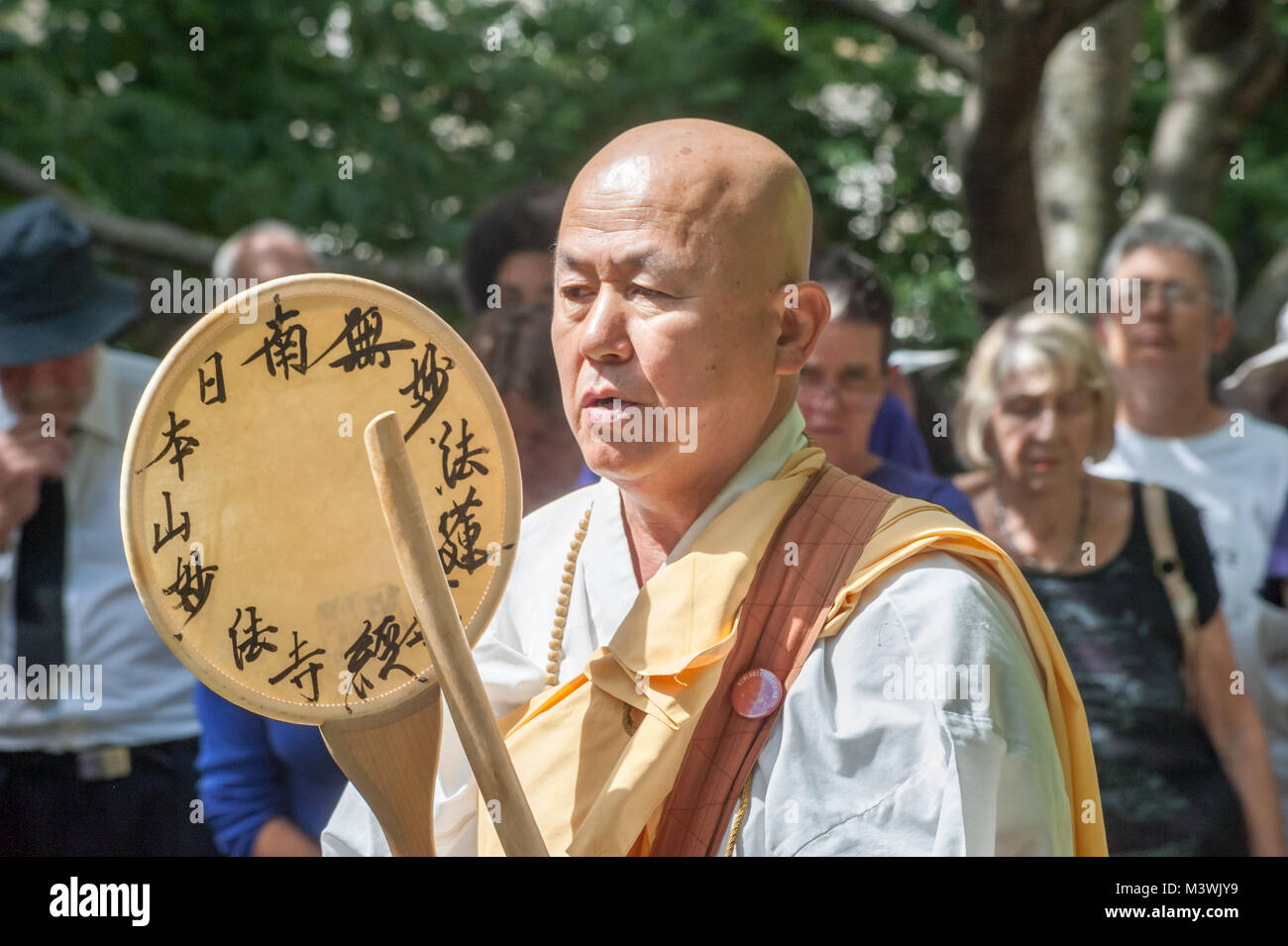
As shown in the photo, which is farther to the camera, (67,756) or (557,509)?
(67,756)

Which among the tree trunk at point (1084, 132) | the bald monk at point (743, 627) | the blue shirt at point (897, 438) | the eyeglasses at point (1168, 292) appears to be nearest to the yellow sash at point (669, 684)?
the bald monk at point (743, 627)

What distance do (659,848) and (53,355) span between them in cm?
237

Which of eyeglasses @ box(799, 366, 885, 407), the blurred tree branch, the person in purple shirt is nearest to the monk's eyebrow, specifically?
the person in purple shirt

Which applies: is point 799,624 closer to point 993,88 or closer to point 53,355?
point 53,355

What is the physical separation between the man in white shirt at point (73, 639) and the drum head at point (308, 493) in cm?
170

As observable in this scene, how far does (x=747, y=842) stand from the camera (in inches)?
69.7

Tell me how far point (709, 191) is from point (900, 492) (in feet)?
4.21

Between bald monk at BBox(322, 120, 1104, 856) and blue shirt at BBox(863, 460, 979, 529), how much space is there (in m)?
1.07

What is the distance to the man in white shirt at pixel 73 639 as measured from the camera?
3.42 m

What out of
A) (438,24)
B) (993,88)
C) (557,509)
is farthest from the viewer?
Result: (438,24)

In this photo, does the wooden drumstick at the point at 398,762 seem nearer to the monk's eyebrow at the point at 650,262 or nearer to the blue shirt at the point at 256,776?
the monk's eyebrow at the point at 650,262

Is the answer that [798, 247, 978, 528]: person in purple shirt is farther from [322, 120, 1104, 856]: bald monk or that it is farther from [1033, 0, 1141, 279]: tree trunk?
[1033, 0, 1141, 279]: tree trunk

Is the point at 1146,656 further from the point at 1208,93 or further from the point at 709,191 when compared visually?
the point at 1208,93

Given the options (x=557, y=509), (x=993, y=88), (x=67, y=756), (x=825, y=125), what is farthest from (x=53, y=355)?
(x=825, y=125)
